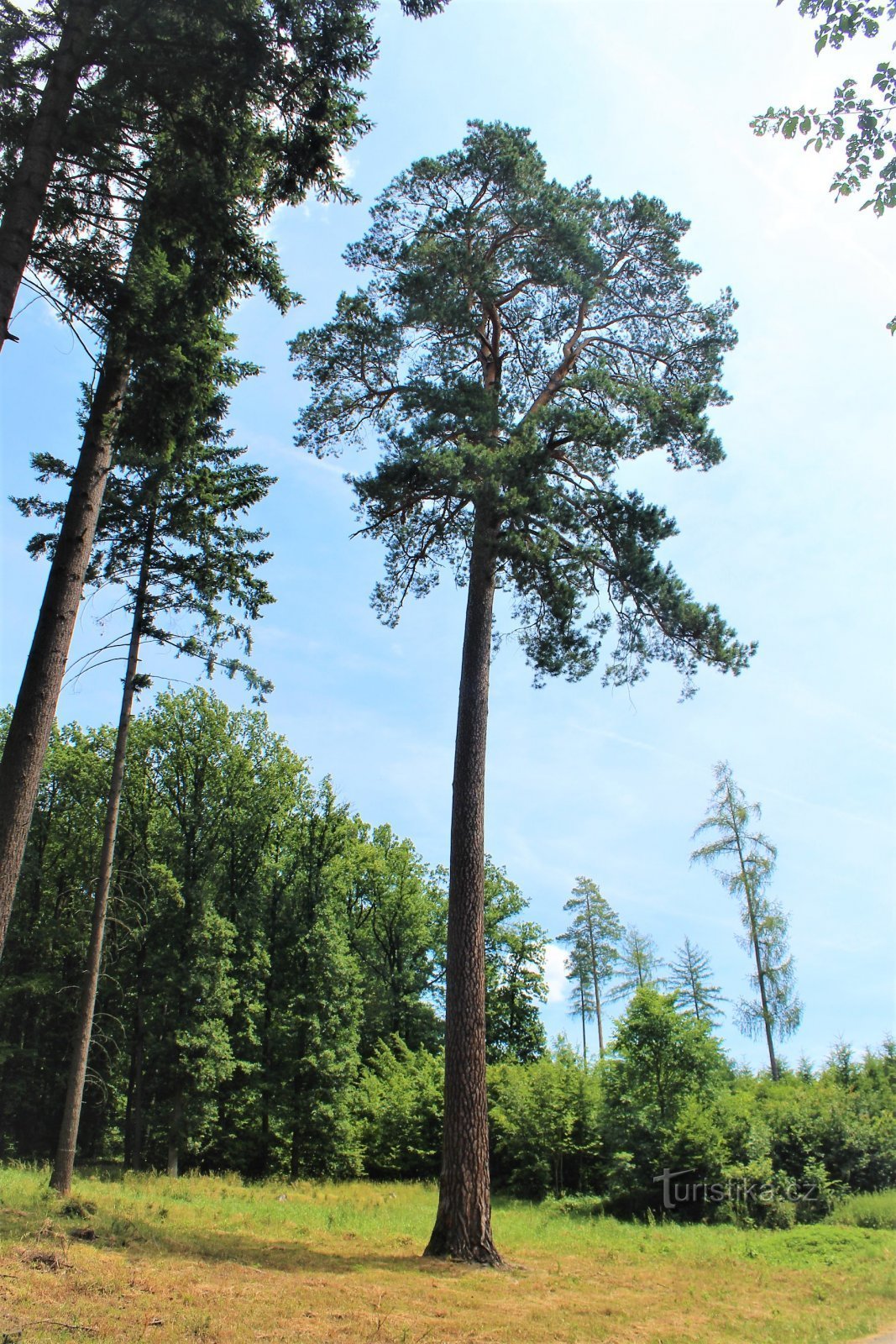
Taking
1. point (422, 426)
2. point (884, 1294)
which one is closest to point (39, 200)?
point (422, 426)

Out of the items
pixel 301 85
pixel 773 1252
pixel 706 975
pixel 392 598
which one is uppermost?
pixel 301 85

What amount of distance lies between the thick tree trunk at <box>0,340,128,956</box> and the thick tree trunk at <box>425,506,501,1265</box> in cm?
560

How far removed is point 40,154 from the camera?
22.0ft

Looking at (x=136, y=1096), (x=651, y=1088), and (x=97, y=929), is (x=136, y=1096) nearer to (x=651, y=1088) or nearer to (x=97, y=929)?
(x=97, y=929)

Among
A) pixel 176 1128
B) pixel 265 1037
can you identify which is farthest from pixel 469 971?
pixel 265 1037

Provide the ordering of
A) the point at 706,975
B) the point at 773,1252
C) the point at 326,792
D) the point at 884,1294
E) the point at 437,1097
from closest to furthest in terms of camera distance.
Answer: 1. the point at 884,1294
2. the point at 773,1252
3. the point at 437,1097
4. the point at 326,792
5. the point at 706,975

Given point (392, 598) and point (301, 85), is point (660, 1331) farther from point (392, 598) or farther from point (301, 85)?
point (301, 85)

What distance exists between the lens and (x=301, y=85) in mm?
7543

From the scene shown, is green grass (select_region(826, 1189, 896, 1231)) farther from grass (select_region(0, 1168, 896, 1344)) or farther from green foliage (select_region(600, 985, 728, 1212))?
green foliage (select_region(600, 985, 728, 1212))

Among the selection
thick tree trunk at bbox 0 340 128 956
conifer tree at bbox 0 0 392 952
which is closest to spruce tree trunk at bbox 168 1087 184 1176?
thick tree trunk at bbox 0 340 128 956

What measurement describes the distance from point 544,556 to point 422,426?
8.42 feet

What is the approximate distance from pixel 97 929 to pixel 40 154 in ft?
36.1

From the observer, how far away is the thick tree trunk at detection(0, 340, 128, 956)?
20.8ft

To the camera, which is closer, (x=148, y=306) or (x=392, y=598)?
(x=148, y=306)
